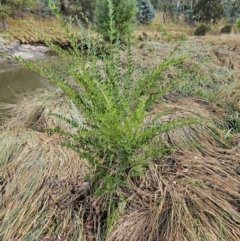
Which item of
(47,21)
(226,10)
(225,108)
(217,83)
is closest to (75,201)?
(225,108)

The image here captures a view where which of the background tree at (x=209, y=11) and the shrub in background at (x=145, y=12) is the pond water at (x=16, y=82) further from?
the background tree at (x=209, y=11)

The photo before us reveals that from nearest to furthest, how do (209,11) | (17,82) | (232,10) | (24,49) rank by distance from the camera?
(17,82), (24,49), (209,11), (232,10)

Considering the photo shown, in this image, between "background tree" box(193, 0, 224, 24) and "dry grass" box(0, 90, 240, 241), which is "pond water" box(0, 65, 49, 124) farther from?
"background tree" box(193, 0, 224, 24)

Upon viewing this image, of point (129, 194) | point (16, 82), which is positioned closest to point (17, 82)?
point (16, 82)

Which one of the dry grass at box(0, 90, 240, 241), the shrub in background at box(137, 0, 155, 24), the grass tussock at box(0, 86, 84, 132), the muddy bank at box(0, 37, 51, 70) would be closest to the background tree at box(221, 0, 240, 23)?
the shrub in background at box(137, 0, 155, 24)

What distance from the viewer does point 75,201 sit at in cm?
140

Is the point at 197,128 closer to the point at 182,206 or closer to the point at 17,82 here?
the point at 182,206

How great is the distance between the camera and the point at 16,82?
5566mm

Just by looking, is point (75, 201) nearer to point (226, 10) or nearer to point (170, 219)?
point (170, 219)

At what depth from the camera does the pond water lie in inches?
183

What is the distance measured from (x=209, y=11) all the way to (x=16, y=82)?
16.2 m

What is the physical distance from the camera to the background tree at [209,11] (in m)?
17.8

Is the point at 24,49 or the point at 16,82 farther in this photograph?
the point at 24,49

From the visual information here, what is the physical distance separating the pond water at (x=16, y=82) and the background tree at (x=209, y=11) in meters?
15.1
